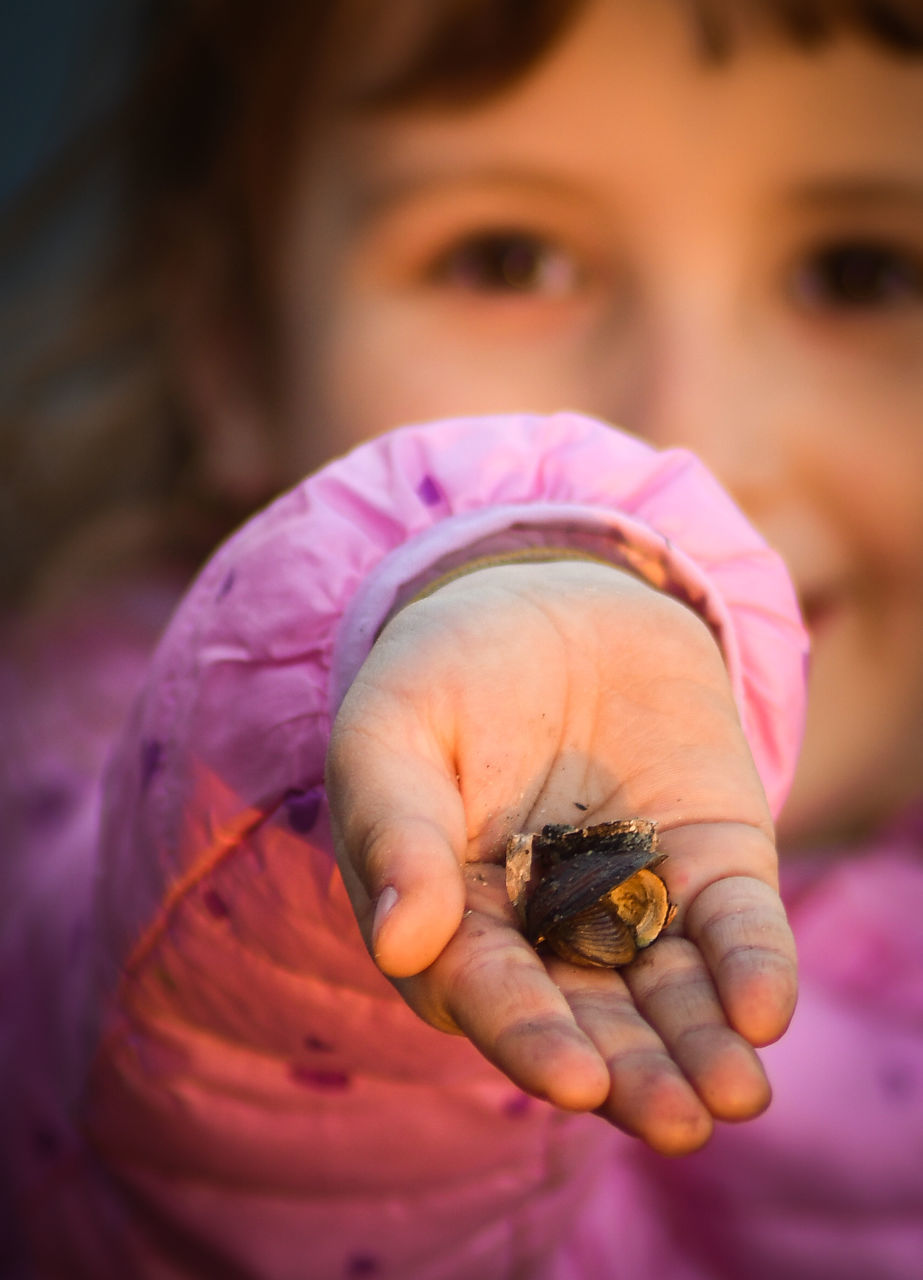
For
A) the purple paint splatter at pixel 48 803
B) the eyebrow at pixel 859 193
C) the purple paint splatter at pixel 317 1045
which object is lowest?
the purple paint splatter at pixel 48 803

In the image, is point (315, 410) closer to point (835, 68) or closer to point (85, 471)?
point (85, 471)

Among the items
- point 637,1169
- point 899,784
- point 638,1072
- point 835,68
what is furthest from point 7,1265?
point 835,68

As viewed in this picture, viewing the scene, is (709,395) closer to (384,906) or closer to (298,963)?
(298,963)

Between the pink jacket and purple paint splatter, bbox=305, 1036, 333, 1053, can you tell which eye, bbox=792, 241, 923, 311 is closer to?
the pink jacket

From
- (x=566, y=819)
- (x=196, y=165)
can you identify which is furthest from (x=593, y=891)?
(x=196, y=165)

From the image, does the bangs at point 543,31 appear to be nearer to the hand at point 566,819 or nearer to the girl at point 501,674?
the girl at point 501,674

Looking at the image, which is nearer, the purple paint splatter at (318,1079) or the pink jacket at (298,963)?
the pink jacket at (298,963)

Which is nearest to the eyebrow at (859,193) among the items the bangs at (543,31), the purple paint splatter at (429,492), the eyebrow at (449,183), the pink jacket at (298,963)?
the bangs at (543,31)
